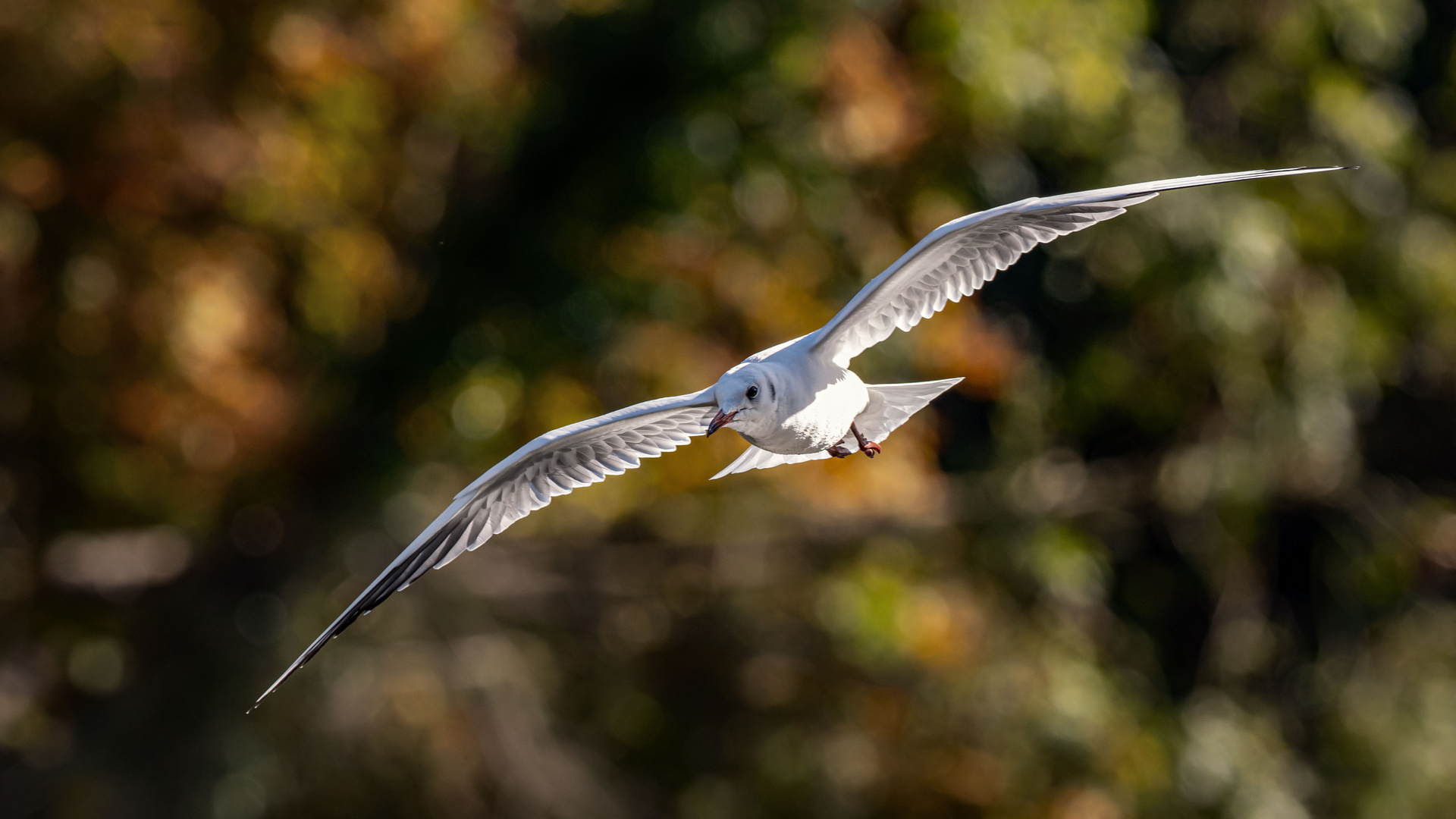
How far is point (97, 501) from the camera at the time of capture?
7492 millimetres

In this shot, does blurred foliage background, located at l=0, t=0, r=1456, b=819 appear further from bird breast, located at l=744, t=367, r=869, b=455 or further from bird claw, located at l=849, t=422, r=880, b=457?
bird breast, located at l=744, t=367, r=869, b=455

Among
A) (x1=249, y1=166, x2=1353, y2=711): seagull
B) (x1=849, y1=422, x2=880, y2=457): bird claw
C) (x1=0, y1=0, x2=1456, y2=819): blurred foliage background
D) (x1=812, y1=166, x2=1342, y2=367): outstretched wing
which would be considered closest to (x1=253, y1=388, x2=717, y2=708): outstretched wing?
(x1=249, y1=166, x2=1353, y2=711): seagull

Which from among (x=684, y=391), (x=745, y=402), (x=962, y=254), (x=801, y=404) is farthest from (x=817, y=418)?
(x=684, y=391)

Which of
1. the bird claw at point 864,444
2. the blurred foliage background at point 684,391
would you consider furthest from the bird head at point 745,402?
the blurred foliage background at point 684,391

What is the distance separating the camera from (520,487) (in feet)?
11.5

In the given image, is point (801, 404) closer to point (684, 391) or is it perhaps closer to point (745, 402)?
point (745, 402)

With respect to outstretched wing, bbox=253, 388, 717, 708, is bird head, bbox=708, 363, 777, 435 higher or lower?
higher

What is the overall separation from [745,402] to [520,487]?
840mm

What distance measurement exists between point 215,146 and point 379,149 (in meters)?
0.81

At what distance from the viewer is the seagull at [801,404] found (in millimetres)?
2910

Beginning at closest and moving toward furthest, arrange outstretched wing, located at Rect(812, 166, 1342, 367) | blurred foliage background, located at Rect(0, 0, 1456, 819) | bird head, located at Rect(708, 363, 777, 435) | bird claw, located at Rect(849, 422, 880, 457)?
bird head, located at Rect(708, 363, 777, 435)
outstretched wing, located at Rect(812, 166, 1342, 367)
bird claw, located at Rect(849, 422, 880, 457)
blurred foliage background, located at Rect(0, 0, 1456, 819)

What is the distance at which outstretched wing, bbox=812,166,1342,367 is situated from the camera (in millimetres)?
3008

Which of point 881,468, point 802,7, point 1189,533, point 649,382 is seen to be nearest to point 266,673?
point 649,382

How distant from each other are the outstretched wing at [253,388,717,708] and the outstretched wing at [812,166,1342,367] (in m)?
0.42
